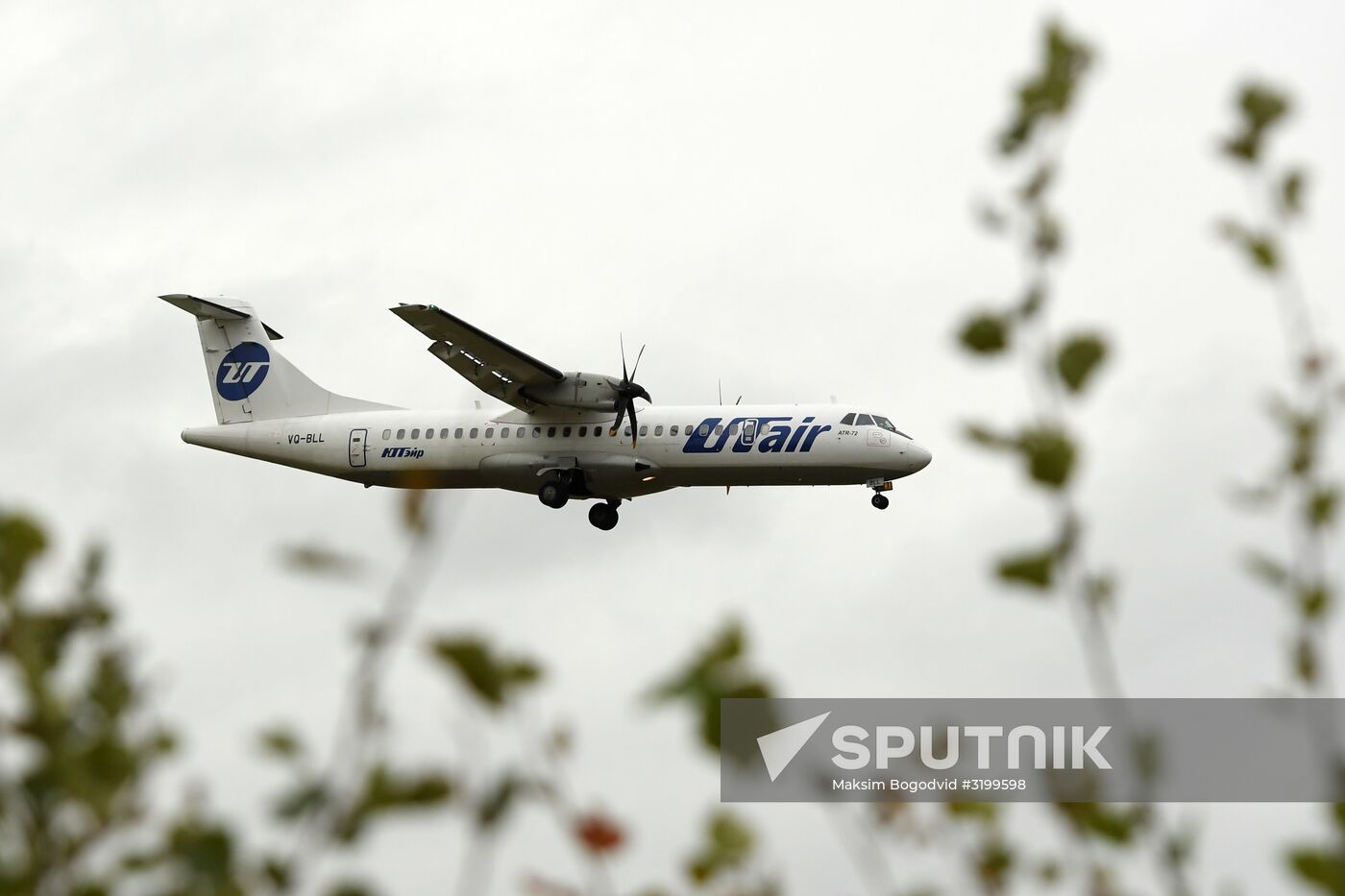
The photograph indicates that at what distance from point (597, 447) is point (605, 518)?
10.9 feet

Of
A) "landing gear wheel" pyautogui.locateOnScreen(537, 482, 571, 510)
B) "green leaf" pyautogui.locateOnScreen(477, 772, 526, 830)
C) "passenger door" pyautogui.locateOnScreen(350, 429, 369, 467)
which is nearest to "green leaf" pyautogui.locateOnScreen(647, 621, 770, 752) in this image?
"green leaf" pyautogui.locateOnScreen(477, 772, 526, 830)

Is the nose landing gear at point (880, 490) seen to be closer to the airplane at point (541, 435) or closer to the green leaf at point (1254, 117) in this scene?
the airplane at point (541, 435)

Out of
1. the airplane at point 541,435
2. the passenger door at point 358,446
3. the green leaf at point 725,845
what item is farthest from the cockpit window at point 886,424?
the green leaf at point 725,845

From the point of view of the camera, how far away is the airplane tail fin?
51.7 metres

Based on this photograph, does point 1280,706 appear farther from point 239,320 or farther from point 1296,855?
point 239,320

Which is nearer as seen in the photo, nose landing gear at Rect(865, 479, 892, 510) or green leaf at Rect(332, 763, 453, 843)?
green leaf at Rect(332, 763, 453, 843)

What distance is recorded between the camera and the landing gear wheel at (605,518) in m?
50.2

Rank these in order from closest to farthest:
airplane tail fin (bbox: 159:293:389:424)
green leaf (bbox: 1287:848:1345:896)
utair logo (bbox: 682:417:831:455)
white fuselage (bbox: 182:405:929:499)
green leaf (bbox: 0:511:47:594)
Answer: green leaf (bbox: 1287:848:1345:896)
green leaf (bbox: 0:511:47:594)
utair logo (bbox: 682:417:831:455)
white fuselage (bbox: 182:405:929:499)
airplane tail fin (bbox: 159:293:389:424)

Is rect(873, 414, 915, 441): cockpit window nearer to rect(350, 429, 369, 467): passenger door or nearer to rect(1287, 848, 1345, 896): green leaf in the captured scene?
rect(350, 429, 369, 467): passenger door

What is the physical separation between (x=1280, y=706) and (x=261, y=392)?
168 feet

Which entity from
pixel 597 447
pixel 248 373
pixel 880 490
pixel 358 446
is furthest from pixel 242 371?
pixel 880 490

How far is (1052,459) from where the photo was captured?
124 inches

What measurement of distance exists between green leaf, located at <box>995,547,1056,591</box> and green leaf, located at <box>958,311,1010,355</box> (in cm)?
41

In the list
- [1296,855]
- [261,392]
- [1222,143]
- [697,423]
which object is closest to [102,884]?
[1296,855]
